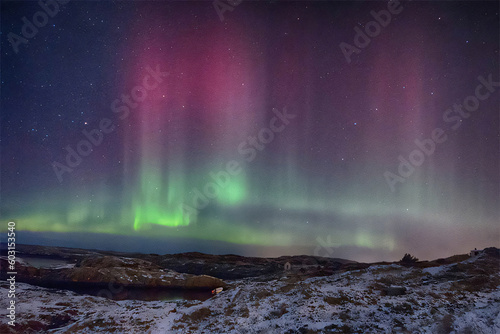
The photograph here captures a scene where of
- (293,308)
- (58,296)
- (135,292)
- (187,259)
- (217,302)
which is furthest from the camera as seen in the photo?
(187,259)

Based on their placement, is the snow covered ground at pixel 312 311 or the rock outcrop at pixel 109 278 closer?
the snow covered ground at pixel 312 311

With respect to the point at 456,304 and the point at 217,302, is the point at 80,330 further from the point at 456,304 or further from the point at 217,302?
the point at 456,304

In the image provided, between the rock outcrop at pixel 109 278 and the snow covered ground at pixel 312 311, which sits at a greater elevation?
the snow covered ground at pixel 312 311

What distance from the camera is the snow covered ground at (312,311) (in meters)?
15.7

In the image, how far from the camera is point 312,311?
1809 centimetres

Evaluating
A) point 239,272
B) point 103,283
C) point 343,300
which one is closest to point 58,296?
point 103,283

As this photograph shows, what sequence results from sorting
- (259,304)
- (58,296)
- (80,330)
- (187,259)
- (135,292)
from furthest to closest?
(187,259), (135,292), (58,296), (259,304), (80,330)

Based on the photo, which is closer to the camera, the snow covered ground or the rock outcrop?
the snow covered ground

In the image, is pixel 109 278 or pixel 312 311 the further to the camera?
pixel 109 278

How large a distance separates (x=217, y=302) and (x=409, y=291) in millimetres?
15669

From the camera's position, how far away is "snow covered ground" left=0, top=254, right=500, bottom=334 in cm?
1574

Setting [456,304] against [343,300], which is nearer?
[456,304]

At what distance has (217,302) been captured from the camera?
2195cm

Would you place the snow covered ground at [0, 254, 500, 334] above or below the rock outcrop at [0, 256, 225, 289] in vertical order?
above
